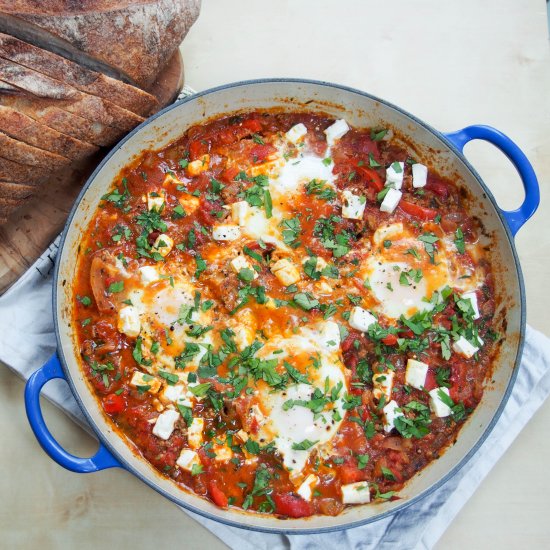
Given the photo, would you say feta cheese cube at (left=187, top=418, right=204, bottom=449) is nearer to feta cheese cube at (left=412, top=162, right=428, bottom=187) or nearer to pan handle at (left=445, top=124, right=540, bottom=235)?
feta cheese cube at (left=412, top=162, right=428, bottom=187)

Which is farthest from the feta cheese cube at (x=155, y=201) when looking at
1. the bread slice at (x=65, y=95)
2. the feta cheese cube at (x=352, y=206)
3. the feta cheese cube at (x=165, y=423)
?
the feta cheese cube at (x=165, y=423)

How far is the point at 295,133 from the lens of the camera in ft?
13.6

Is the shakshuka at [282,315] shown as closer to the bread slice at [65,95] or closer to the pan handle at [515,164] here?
the pan handle at [515,164]

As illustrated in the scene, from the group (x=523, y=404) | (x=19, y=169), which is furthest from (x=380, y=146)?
(x=19, y=169)

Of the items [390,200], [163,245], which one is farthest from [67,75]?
[390,200]

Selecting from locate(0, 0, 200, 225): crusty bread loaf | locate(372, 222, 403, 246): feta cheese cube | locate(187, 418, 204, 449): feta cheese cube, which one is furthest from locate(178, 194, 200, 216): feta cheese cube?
locate(187, 418, 204, 449): feta cheese cube

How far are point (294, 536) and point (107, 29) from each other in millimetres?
3342

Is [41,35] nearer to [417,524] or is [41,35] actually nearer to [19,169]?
[19,169]

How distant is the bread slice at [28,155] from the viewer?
3459 millimetres

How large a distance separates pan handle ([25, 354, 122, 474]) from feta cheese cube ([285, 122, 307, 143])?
6.79 ft

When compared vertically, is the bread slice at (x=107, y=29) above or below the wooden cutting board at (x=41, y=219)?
above

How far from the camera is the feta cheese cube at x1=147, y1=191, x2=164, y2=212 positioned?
3.97m

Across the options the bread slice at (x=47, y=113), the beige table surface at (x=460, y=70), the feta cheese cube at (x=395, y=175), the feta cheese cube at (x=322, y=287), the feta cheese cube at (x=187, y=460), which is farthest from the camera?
the beige table surface at (x=460, y=70)

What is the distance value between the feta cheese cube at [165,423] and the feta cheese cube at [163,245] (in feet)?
3.30
